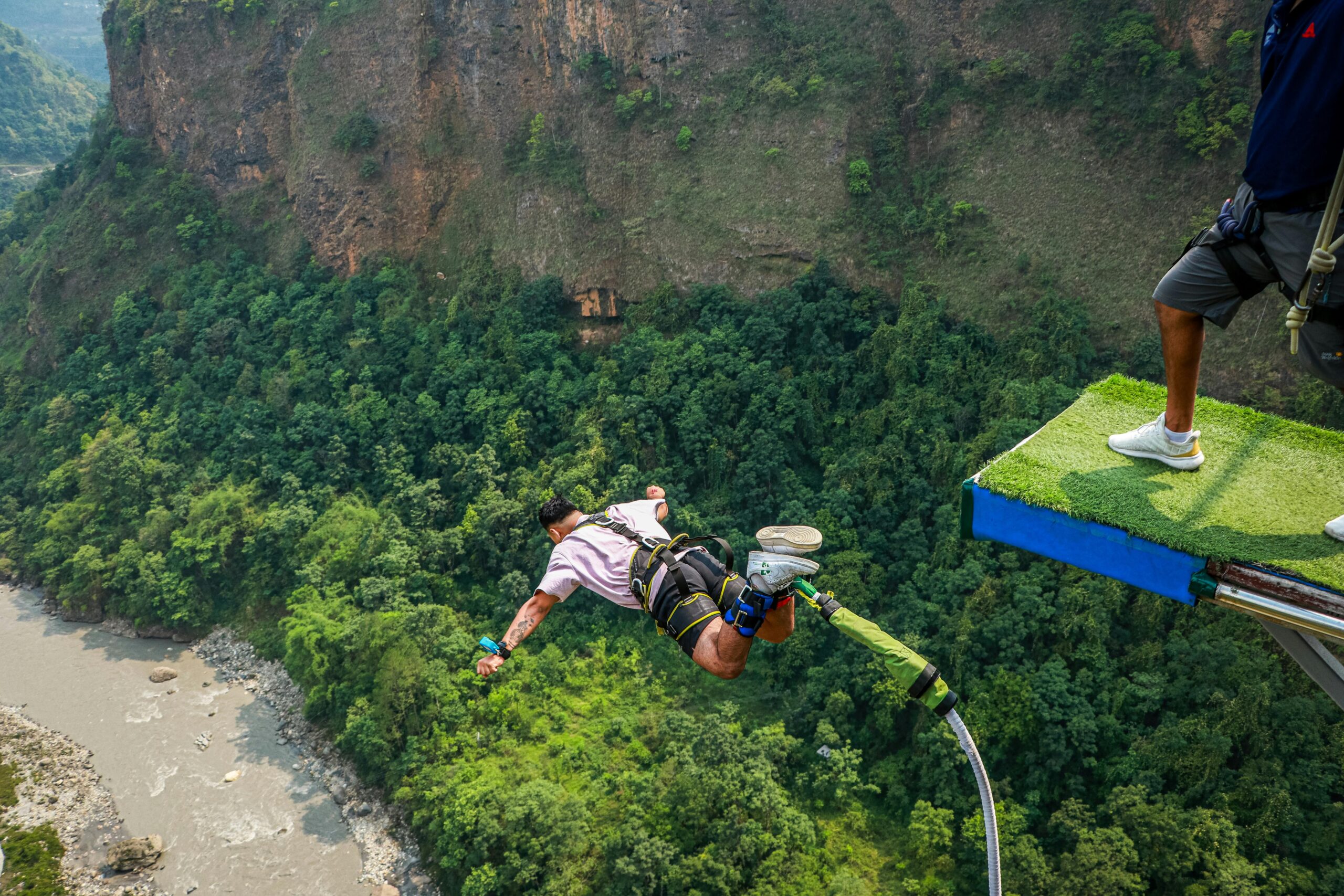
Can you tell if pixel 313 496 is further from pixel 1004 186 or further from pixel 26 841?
pixel 1004 186

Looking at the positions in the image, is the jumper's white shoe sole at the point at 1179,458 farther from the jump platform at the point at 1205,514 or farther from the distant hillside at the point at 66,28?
the distant hillside at the point at 66,28

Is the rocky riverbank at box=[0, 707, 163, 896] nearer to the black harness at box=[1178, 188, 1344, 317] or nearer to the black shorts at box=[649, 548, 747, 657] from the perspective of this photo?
the black shorts at box=[649, 548, 747, 657]

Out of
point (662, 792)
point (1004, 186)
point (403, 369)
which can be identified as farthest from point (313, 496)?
point (1004, 186)

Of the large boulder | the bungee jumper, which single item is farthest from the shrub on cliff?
the bungee jumper

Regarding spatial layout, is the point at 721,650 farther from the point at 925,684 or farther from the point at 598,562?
the point at 925,684

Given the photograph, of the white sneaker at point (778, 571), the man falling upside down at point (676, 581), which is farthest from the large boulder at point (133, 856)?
the white sneaker at point (778, 571)

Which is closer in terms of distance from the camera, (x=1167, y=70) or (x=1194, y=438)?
(x=1194, y=438)
